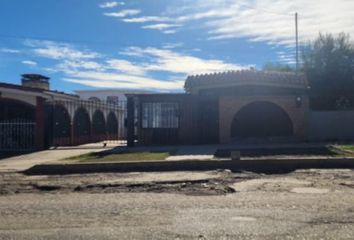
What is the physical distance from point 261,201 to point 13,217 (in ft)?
14.3

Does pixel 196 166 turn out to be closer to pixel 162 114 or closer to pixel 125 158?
pixel 125 158

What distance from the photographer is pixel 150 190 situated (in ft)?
39.2

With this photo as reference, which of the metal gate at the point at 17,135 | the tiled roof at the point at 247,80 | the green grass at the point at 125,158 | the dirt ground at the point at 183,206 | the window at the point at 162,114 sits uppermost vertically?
the tiled roof at the point at 247,80

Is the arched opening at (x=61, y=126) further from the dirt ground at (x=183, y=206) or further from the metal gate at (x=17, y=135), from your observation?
the dirt ground at (x=183, y=206)

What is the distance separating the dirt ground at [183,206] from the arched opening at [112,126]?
25.3 m

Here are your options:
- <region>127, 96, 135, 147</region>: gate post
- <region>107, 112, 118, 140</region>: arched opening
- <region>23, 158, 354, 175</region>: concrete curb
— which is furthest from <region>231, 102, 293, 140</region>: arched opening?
<region>107, 112, 118, 140</region>: arched opening

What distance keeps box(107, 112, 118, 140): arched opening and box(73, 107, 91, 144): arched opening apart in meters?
4.99

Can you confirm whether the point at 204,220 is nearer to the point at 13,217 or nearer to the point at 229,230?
the point at 229,230

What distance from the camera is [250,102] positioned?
26234 millimetres

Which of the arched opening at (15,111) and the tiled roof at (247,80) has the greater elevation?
the tiled roof at (247,80)

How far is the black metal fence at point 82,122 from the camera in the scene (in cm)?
2820

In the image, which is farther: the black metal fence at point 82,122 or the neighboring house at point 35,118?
the black metal fence at point 82,122

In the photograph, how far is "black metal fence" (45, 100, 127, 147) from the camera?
92.5 ft

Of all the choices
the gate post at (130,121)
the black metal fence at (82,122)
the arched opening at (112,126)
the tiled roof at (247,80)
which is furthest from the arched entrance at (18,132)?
the arched opening at (112,126)
